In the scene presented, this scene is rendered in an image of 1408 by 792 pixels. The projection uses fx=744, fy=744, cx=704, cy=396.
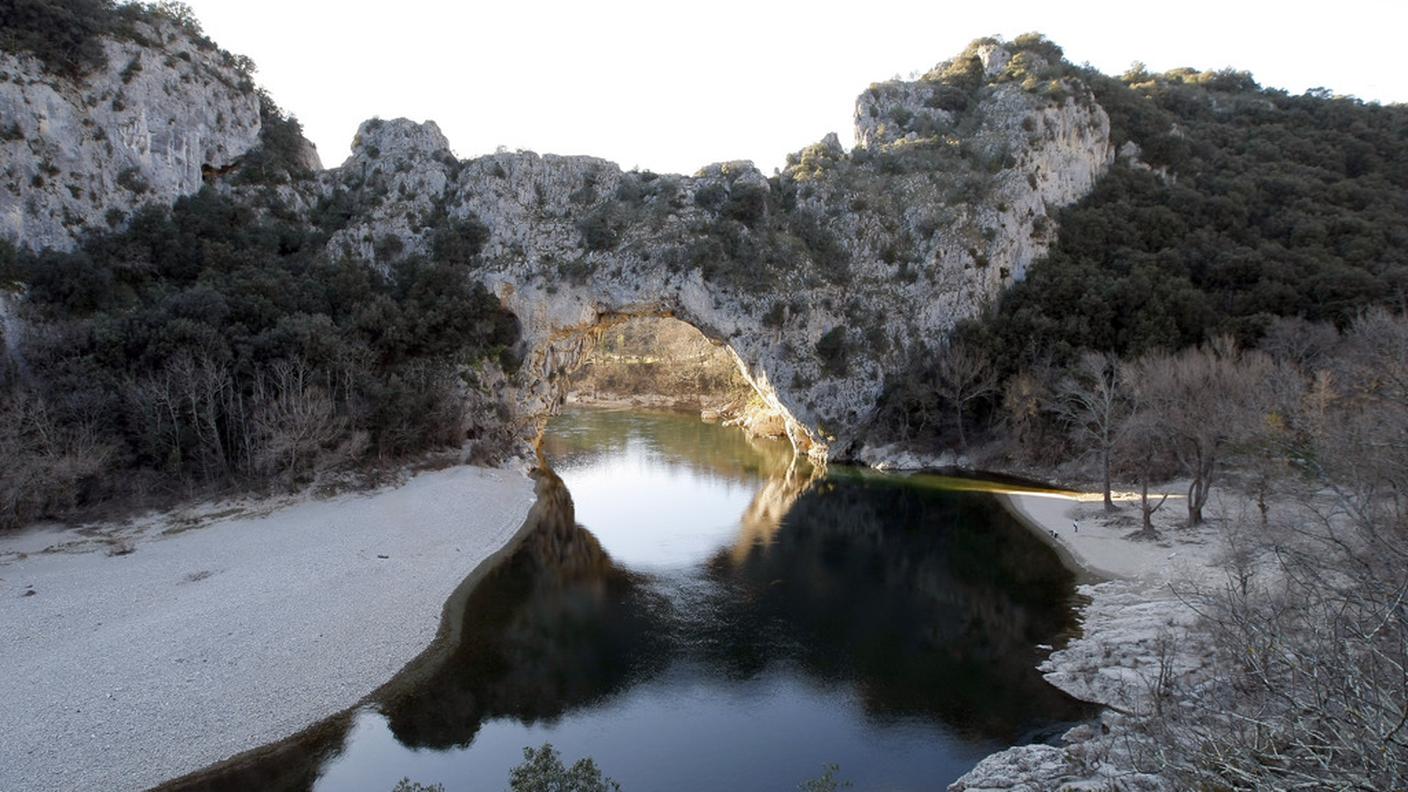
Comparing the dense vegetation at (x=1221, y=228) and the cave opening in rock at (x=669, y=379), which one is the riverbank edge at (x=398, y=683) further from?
the cave opening in rock at (x=669, y=379)

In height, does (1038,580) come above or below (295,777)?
A: above

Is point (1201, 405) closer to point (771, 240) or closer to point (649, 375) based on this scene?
point (771, 240)

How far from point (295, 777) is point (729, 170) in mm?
40318

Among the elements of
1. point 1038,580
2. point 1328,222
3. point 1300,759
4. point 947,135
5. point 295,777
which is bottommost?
point 295,777

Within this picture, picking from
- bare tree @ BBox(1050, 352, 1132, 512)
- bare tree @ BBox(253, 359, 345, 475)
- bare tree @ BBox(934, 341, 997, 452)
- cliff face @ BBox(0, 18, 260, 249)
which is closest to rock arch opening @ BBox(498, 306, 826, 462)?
bare tree @ BBox(934, 341, 997, 452)

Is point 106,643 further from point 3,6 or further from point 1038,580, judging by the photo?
point 3,6

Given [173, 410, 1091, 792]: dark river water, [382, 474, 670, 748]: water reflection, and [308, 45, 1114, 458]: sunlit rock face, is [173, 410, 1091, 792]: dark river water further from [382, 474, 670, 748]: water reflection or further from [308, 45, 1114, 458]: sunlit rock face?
[308, 45, 1114, 458]: sunlit rock face

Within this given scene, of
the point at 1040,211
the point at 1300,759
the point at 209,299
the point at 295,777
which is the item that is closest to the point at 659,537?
the point at 295,777

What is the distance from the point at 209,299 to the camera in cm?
3144

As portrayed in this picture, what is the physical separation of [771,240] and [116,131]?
3411cm

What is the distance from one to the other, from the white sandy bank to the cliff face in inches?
680

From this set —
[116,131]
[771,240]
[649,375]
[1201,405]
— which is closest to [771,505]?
[1201,405]

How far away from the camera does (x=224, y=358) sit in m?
30.4

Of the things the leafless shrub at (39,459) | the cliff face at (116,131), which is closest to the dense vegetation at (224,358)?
the leafless shrub at (39,459)
